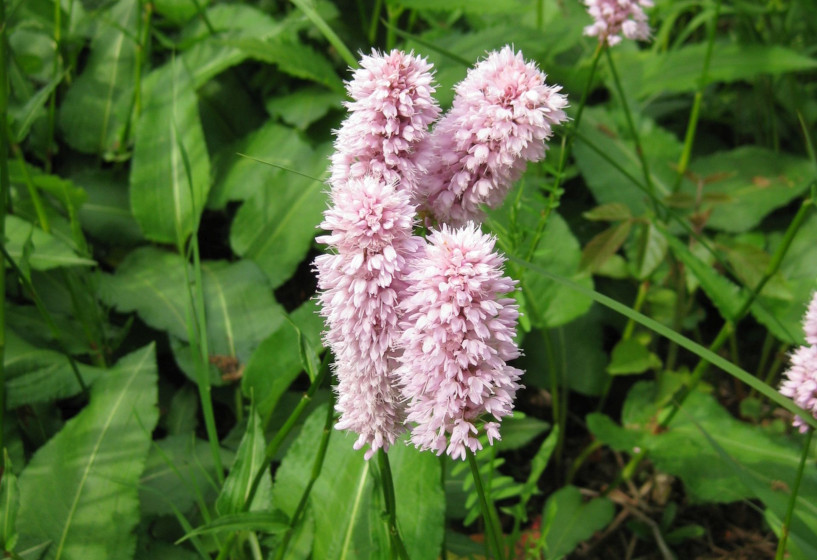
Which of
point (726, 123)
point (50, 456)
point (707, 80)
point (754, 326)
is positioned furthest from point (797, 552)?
point (726, 123)

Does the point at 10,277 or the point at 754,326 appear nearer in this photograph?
the point at 10,277

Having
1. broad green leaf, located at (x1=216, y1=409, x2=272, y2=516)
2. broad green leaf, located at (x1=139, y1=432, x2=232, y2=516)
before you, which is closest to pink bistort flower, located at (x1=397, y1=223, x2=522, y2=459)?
broad green leaf, located at (x1=216, y1=409, x2=272, y2=516)

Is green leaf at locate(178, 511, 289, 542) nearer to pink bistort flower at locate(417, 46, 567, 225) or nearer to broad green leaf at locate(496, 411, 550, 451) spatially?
pink bistort flower at locate(417, 46, 567, 225)

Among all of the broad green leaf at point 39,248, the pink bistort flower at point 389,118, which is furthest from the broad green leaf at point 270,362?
the pink bistort flower at point 389,118

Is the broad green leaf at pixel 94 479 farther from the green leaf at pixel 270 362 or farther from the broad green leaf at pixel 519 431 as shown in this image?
the broad green leaf at pixel 519 431

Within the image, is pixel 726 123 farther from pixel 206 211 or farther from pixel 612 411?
pixel 206 211

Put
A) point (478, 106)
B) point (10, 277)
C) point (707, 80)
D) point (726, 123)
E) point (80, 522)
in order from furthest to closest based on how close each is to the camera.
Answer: point (726, 123) → point (707, 80) → point (10, 277) → point (80, 522) → point (478, 106)
